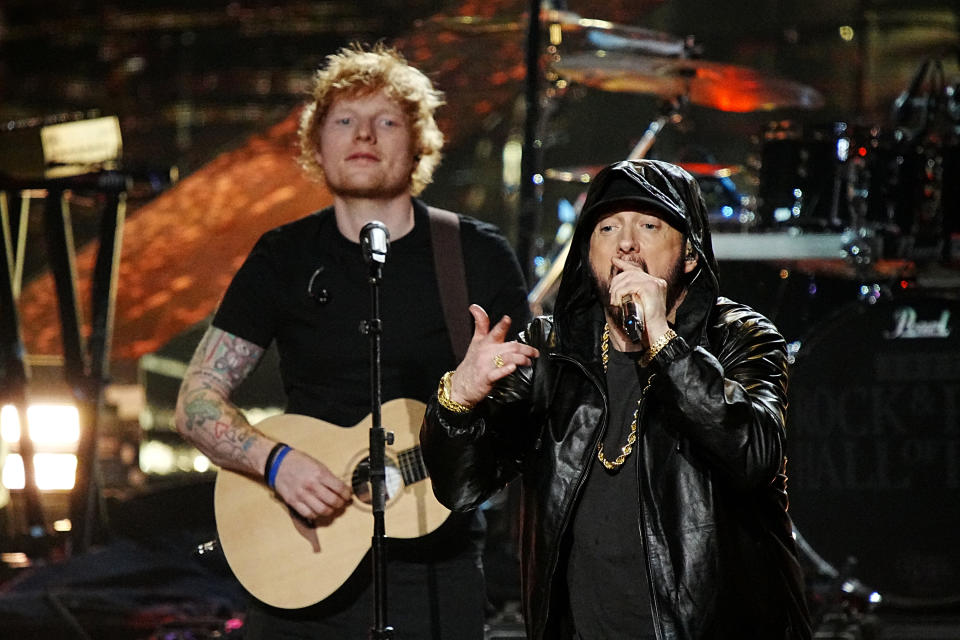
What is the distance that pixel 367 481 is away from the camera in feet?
10.5

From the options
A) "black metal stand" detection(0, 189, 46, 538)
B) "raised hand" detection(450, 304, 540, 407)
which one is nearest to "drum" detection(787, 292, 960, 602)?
"raised hand" detection(450, 304, 540, 407)

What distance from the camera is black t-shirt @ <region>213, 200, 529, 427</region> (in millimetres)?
3182

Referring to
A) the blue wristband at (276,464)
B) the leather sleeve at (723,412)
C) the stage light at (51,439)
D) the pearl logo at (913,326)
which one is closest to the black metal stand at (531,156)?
the pearl logo at (913,326)

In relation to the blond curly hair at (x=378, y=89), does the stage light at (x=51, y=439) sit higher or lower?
lower

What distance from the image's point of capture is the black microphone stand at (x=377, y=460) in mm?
2781

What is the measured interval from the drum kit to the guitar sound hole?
237 cm

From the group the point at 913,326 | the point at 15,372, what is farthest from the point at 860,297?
the point at 15,372

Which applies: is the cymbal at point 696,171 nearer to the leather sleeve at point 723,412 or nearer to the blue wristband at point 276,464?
the blue wristband at point 276,464

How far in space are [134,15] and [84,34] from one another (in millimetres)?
371

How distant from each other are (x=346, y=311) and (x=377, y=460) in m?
0.52

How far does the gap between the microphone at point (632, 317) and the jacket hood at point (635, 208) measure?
229 mm

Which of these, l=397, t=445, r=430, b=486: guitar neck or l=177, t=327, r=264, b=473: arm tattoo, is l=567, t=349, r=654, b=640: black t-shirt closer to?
l=397, t=445, r=430, b=486: guitar neck

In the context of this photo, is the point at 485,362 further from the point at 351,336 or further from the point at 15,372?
the point at 15,372

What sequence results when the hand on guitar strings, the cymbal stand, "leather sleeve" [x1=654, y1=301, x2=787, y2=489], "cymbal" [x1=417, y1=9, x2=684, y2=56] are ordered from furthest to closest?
the cymbal stand
"cymbal" [x1=417, y1=9, x2=684, y2=56]
the hand on guitar strings
"leather sleeve" [x1=654, y1=301, x2=787, y2=489]
